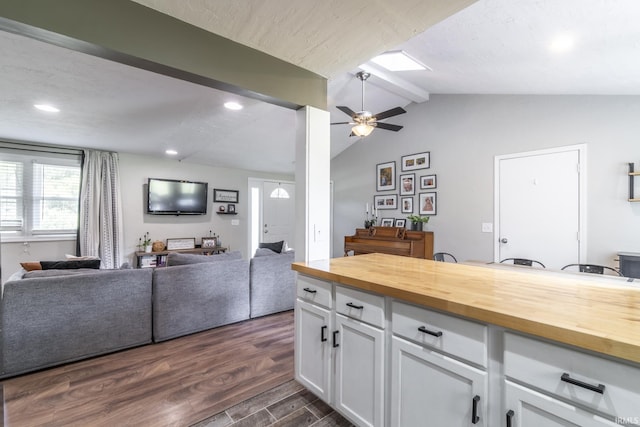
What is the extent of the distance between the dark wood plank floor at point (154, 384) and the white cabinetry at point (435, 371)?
1181 millimetres

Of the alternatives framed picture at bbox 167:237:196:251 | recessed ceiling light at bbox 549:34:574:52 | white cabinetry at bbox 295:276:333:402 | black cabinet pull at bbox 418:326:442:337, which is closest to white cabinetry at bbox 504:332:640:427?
black cabinet pull at bbox 418:326:442:337

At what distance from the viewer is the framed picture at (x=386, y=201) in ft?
17.0

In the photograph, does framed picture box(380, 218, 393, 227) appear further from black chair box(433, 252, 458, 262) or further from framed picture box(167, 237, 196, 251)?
framed picture box(167, 237, 196, 251)

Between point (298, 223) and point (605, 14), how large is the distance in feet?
7.56

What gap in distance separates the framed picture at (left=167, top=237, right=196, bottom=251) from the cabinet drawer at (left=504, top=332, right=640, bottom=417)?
5595 mm

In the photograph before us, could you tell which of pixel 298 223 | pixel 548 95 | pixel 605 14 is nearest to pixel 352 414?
pixel 298 223

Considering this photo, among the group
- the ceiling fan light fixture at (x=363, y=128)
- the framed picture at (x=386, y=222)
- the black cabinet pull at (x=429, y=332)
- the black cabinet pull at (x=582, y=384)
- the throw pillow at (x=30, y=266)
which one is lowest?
the throw pillow at (x=30, y=266)

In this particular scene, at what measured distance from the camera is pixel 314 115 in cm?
223

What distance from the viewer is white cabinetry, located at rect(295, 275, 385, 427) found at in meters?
1.42

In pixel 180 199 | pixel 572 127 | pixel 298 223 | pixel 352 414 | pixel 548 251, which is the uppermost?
pixel 572 127

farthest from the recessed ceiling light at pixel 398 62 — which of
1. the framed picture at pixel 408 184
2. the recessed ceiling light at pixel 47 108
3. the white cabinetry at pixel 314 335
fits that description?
the recessed ceiling light at pixel 47 108

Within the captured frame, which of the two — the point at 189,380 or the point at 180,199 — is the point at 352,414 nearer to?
the point at 189,380

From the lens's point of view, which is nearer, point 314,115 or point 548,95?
point 314,115

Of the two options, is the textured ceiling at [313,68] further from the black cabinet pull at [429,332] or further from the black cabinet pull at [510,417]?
the black cabinet pull at [510,417]
